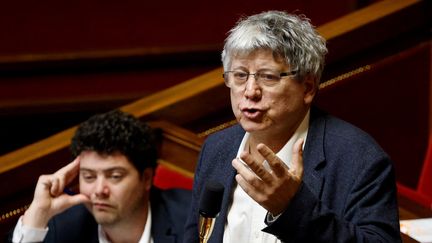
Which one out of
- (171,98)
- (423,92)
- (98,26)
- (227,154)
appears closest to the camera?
(227,154)

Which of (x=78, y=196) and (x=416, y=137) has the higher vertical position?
(x=78, y=196)

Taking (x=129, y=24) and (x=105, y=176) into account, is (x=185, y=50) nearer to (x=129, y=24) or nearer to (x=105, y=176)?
(x=129, y=24)

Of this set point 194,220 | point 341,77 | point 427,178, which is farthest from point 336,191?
point 341,77

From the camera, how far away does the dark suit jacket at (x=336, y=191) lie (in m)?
1.26

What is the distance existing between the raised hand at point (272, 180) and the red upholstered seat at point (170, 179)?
4.27 feet

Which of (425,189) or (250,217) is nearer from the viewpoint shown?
(250,217)

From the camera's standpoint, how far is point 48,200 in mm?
2117

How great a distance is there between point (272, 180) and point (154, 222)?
3.69 feet

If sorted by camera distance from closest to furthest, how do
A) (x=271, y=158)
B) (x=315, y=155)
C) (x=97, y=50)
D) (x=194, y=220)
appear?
1. (x=271, y=158)
2. (x=315, y=155)
3. (x=194, y=220)
4. (x=97, y=50)

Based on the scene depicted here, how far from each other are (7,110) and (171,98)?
120 centimetres

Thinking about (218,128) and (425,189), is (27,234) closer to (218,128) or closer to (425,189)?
(218,128)

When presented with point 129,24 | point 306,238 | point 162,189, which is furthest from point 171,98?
point 306,238

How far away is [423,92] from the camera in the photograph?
3537mm

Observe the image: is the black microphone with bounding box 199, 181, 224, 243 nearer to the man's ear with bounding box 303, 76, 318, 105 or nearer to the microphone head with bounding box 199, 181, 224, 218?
the microphone head with bounding box 199, 181, 224, 218
